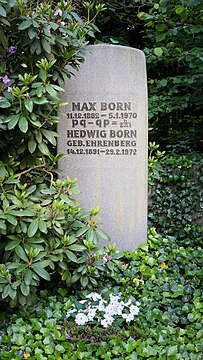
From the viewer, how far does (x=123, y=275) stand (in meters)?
3.23

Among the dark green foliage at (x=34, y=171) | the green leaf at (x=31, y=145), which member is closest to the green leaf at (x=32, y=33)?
the dark green foliage at (x=34, y=171)

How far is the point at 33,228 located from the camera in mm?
2627

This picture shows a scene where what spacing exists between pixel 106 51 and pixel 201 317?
7.45 feet

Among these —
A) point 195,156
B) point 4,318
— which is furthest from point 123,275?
point 195,156

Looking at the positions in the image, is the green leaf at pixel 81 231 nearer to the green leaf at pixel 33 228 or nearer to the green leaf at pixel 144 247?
the green leaf at pixel 33 228

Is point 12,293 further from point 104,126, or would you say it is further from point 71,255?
point 104,126

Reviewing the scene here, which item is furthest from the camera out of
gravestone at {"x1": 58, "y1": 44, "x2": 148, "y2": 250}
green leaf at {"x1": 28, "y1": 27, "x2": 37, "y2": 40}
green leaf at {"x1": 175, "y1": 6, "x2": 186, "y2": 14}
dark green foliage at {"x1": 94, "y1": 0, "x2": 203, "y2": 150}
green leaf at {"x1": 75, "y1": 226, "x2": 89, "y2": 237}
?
dark green foliage at {"x1": 94, "y1": 0, "x2": 203, "y2": 150}

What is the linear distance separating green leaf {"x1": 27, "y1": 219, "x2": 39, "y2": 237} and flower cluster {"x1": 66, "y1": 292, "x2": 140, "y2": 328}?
1.88 feet

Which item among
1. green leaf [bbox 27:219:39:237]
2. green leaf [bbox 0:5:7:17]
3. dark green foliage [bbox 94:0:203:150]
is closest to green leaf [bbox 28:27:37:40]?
green leaf [bbox 0:5:7:17]

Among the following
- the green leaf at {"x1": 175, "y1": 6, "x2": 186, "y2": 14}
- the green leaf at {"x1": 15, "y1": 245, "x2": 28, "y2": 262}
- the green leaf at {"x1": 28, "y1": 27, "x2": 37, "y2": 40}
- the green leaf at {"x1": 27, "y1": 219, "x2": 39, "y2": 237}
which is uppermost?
the green leaf at {"x1": 175, "y1": 6, "x2": 186, "y2": 14}

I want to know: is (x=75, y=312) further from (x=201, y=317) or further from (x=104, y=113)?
(x=104, y=113)

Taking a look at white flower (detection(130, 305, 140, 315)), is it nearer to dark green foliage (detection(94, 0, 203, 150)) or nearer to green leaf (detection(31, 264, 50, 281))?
green leaf (detection(31, 264, 50, 281))

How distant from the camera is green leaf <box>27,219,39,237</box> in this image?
2610 mm

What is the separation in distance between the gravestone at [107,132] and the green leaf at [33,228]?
1.15m
